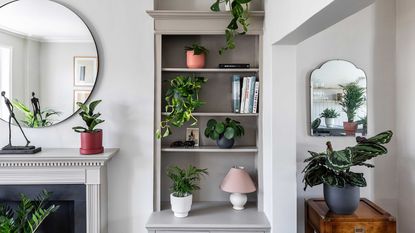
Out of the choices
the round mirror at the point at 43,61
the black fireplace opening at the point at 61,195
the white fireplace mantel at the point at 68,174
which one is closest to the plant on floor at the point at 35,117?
the round mirror at the point at 43,61

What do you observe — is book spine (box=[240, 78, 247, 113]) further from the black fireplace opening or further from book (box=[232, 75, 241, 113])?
the black fireplace opening

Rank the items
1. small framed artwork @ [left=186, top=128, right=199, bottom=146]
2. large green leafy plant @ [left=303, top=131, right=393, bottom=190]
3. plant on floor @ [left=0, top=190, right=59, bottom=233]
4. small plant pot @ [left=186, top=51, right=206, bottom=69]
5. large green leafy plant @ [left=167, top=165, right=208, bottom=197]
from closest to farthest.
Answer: large green leafy plant @ [left=303, top=131, right=393, bottom=190]
plant on floor @ [left=0, top=190, right=59, bottom=233]
large green leafy plant @ [left=167, top=165, right=208, bottom=197]
small plant pot @ [left=186, top=51, right=206, bottom=69]
small framed artwork @ [left=186, top=128, right=199, bottom=146]

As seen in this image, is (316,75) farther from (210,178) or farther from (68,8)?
(68,8)

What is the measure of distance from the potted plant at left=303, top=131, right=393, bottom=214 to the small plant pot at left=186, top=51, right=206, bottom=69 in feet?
3.71

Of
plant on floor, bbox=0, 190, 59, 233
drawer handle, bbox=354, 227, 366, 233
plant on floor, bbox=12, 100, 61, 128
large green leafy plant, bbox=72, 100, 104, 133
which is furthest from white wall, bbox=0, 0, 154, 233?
drawer handle, bbox=354, 227, 366, 233

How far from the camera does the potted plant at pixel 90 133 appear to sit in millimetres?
2400

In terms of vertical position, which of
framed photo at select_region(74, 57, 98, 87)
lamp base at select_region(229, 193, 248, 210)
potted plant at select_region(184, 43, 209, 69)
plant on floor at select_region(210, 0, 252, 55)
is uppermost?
plant on floor at select_region(210, 0, 252, 55)

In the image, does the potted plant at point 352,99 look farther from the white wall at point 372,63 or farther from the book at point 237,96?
the book at point 237,96

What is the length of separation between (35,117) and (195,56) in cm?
139

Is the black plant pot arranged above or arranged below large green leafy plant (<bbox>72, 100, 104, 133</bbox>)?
below

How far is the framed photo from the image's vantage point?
2596 millimetres

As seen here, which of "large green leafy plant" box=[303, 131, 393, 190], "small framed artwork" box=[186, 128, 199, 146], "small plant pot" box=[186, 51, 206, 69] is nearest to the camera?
"large green leafy plant" box=[303, 131, 393, 190]

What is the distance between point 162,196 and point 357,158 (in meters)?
1.60

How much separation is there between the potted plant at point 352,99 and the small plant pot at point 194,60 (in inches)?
45.0
